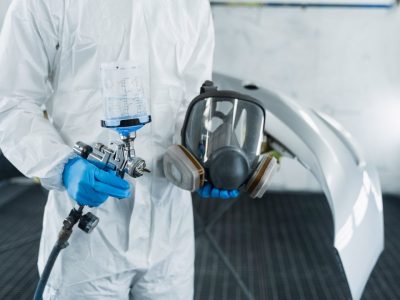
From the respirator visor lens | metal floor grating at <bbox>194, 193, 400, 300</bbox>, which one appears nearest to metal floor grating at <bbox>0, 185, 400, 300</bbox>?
metal floor grating at <bbox>194, 193, 400, 300</bbox>

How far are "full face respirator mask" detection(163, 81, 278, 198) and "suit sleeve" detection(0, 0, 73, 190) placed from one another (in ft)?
0.78

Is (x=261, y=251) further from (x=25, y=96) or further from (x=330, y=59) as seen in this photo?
(x=25, y=96)

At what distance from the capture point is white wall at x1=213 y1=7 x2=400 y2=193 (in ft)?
8.58

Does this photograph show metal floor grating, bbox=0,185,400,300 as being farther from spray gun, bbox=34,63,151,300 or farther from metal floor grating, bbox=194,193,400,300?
spray gun, bbox=34,63,151,300

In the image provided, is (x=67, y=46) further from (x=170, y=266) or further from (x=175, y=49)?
(x=170, y=266)

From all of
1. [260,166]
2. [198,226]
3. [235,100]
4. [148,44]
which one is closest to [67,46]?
[148,44]

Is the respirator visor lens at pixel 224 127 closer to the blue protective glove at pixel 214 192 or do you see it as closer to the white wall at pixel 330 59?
the blue protective glove at pixel 214 192

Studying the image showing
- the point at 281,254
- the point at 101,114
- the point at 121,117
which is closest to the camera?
the point at 121,117

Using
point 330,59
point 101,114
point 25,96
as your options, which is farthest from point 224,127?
point 330,59

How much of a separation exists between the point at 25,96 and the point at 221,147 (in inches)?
16.3

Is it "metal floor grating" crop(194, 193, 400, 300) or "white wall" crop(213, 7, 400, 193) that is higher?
"white wall" crop(213, 7, 400, 193)

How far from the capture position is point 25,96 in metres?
0.82

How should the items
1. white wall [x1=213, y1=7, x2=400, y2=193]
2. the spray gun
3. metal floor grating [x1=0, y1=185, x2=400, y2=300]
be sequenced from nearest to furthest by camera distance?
the spray gun < metal floor grating [x1=0, y1=185, x2=400, y2=300] < white wall [x1=213, y1=7, x2=400, y2=193]

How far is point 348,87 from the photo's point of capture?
2.73 metres
